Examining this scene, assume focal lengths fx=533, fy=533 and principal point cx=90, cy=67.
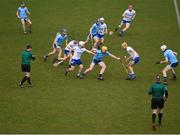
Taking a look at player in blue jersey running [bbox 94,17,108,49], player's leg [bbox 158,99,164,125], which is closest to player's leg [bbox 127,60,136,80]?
player in blue jersey running [bbox 94,17,108,49]

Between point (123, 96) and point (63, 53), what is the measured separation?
7448mm

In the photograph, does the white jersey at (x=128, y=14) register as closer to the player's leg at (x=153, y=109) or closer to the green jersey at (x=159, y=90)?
the green jersey at (x=159, y=90)

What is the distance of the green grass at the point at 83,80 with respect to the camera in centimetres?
2372

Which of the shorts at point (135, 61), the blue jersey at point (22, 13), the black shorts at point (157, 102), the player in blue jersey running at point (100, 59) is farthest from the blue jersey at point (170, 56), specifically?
the blue jersey at point (22, 13)

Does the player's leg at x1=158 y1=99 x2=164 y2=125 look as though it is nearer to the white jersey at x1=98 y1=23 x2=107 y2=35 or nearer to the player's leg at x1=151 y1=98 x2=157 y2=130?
the player's leg at x1=151 y1=98 x2=157 y2=130

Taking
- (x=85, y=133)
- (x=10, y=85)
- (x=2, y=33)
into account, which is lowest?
(x=85, y=133)

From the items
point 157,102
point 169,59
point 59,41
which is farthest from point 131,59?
point 157,102

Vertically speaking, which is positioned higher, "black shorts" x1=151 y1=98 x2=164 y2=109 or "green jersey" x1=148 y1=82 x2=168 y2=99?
"green jersey" x1=148 y1=82 x2=168 y2=99

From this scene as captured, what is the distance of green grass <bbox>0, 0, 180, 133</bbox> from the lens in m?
23.7

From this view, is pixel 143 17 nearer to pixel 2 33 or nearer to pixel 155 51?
pixel 155 51

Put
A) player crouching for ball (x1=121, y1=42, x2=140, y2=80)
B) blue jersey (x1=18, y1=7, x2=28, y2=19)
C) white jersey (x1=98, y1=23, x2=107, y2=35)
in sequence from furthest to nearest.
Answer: blue jersey (x1=18, y1=7, x2=28, y2=19)
white jersey (x1=98, y1=23, x2=107, y2=35)
player crouching for ball (x1=121, y1=42, x2=140, y2=80)

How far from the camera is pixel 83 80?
29.0 metres

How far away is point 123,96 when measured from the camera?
2689cm

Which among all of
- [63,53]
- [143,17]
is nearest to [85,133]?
[63,53]
